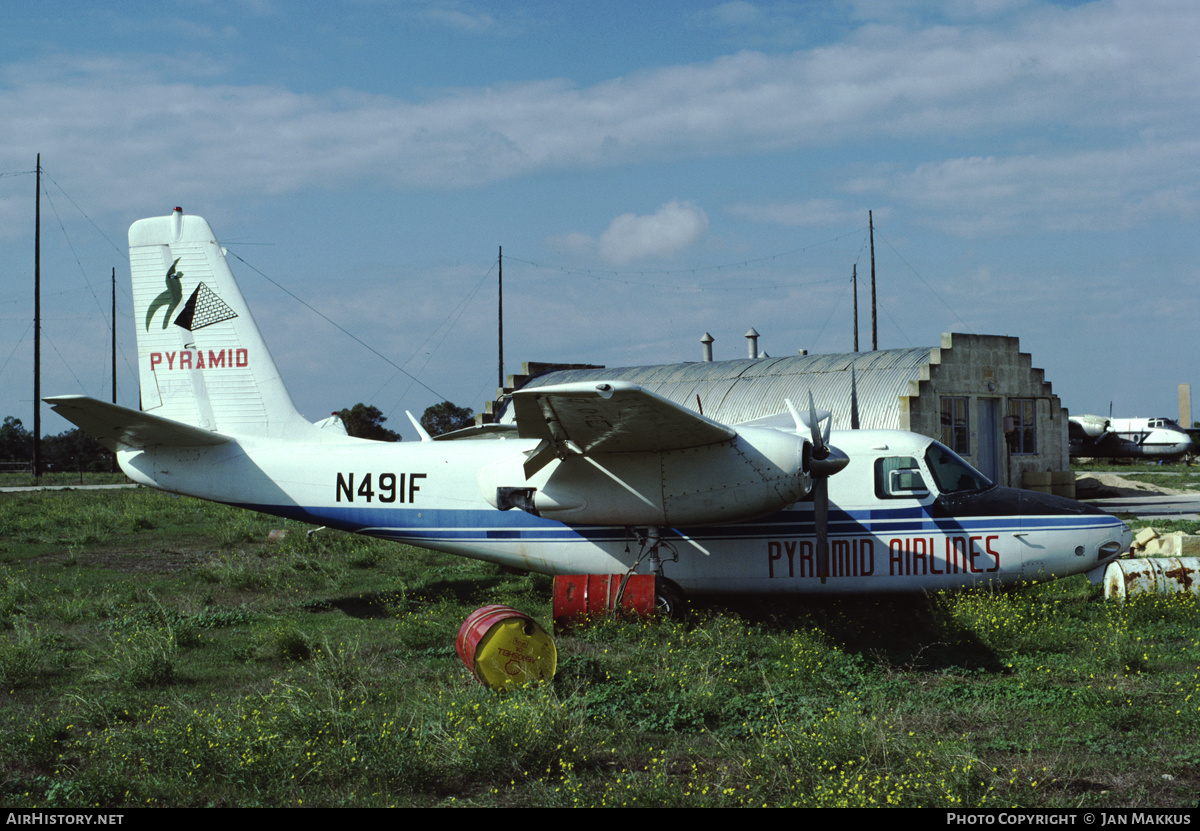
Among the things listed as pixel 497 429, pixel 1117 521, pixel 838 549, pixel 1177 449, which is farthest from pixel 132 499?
pixel 1177 449

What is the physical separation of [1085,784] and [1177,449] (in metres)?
59.9

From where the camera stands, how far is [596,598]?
11.5m

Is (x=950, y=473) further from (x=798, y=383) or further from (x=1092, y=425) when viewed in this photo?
(x=1092, y=425)

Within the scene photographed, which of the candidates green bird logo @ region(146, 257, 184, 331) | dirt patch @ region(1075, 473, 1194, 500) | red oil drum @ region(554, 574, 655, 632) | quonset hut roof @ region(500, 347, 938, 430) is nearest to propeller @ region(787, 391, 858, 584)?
red oil drum @ region(554, 574, 655, 632)

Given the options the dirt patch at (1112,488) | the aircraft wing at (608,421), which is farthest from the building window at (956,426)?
the aircraft wing at (608,421)

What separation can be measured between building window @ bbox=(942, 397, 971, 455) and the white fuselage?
17.0m

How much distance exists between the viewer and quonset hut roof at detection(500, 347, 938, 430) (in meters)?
28.3

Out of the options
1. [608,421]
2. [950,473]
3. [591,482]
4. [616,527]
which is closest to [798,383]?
[950,473]

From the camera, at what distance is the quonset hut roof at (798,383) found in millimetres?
28312

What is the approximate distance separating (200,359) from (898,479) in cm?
1057

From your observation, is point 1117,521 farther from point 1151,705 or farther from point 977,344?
point 977,344

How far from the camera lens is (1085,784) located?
21.0ft

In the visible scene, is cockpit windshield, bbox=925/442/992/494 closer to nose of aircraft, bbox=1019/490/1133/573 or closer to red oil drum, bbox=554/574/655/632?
nose of aircraft, bbox=1019/490/1133/573

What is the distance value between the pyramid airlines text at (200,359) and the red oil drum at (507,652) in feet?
23.8
